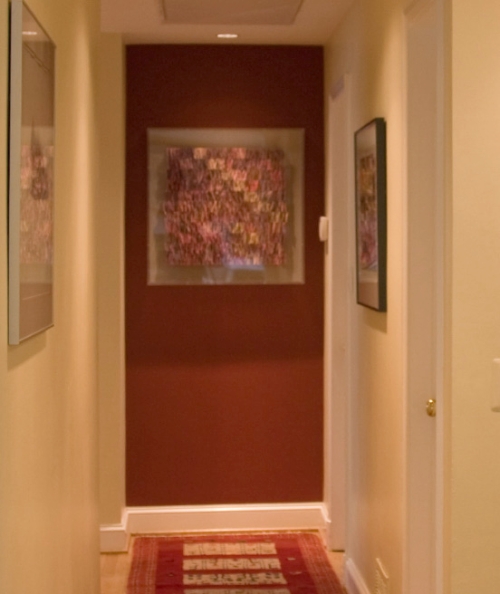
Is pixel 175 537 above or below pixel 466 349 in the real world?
below

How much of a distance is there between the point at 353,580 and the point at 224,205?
6.34 ft

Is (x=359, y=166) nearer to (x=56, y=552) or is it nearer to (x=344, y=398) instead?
(x=344, y=398)

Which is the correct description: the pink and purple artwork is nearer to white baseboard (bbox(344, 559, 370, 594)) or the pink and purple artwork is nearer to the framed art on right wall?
the framed art on right wall

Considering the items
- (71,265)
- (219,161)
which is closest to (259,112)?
(219,161)

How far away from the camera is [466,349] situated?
7.90 feet

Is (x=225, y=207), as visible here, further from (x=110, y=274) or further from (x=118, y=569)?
(x=118, y=569)

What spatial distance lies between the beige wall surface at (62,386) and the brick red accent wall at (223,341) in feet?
5.03

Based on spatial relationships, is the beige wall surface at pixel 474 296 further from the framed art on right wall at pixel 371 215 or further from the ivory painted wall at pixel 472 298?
the framed art on right wall at pixel 371 215

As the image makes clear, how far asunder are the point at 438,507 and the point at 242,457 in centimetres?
259

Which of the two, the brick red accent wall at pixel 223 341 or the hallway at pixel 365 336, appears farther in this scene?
the brick red accent wall at pixel 223 341

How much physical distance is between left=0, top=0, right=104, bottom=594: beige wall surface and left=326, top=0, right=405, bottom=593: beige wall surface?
97cm

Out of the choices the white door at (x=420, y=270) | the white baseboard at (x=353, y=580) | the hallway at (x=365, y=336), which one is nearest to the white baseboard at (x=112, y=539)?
the hallway at (x=365, y=336)

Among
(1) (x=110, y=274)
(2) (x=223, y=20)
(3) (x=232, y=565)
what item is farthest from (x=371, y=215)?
(3) (x=232, y=565)

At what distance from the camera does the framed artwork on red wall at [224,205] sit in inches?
194
